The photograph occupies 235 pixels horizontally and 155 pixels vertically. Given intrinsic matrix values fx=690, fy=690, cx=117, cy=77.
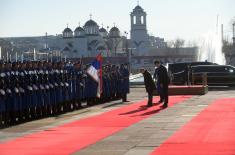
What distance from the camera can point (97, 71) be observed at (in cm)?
2559

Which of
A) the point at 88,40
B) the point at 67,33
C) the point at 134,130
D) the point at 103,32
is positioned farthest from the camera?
the point at 103,32

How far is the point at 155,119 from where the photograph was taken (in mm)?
18391

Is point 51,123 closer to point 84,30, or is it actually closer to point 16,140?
point 16,140

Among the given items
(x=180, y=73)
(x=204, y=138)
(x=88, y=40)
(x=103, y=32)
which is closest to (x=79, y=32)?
(x=88, y=40)

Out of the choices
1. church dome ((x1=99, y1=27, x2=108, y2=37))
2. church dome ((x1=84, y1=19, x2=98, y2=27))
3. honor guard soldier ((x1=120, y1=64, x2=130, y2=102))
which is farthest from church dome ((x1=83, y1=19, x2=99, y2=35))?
honor guard soldier ((x1=120, y1=64, x2=130, y2=102))

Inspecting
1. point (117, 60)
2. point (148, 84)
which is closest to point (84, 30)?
point (117, 60)

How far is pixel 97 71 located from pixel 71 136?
11.0m

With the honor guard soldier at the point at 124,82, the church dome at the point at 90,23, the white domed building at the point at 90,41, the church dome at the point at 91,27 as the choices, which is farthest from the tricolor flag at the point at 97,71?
the church dome at the point at 90,23

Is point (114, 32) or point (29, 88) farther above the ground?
point (114, 32)

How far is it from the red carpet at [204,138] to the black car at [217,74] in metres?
20.9

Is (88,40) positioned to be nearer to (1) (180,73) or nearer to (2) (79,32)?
(2) (79,32)

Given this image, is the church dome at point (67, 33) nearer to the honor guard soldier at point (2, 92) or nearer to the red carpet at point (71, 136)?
the red carpet at point (71, 136)

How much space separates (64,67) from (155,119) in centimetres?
452

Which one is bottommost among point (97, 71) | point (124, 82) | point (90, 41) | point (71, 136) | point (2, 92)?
point (71, 136)
